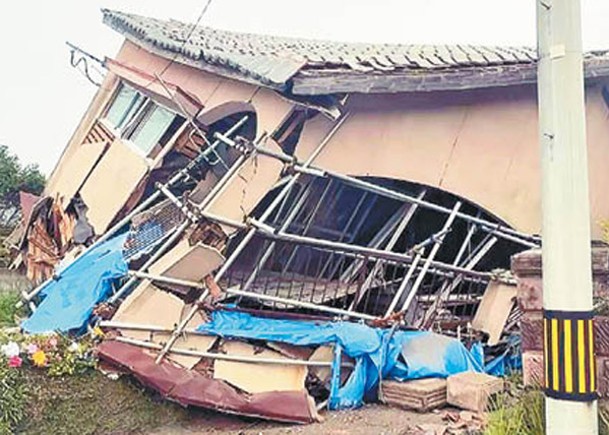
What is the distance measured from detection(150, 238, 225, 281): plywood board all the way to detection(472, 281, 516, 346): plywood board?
132 inches

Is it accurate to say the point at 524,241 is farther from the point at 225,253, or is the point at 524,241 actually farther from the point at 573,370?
the point at 573,370

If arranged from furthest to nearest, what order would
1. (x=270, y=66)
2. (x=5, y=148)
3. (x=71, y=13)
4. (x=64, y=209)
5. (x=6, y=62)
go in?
(x=5, y=148)
(x=6, y=62)
(x=64, y=209)
(x=71, y=13)
(x=270, y=66)

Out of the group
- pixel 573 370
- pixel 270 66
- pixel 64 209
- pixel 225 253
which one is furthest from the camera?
pixel 64 209

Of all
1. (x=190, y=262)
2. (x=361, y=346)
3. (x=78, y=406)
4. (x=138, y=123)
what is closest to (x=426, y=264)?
Result: (x=361, y=346)

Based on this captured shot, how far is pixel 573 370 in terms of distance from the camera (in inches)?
139

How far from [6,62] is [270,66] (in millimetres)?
11697

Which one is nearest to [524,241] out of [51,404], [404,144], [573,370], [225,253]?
[404,144]

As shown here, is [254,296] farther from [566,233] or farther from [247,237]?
[566,233]

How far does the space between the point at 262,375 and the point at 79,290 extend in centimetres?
277

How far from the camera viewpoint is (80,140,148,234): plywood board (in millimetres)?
9587

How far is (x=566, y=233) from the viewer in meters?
3.52

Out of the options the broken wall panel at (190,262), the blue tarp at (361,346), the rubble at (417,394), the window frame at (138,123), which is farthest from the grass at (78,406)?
the window frame at (138,123)

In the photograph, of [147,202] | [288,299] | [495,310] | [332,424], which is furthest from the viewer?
[147,202]

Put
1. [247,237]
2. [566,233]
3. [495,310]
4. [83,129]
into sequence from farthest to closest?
1. [83,129]
2. [495,310]
3. [247,237]
4. [566,233]
